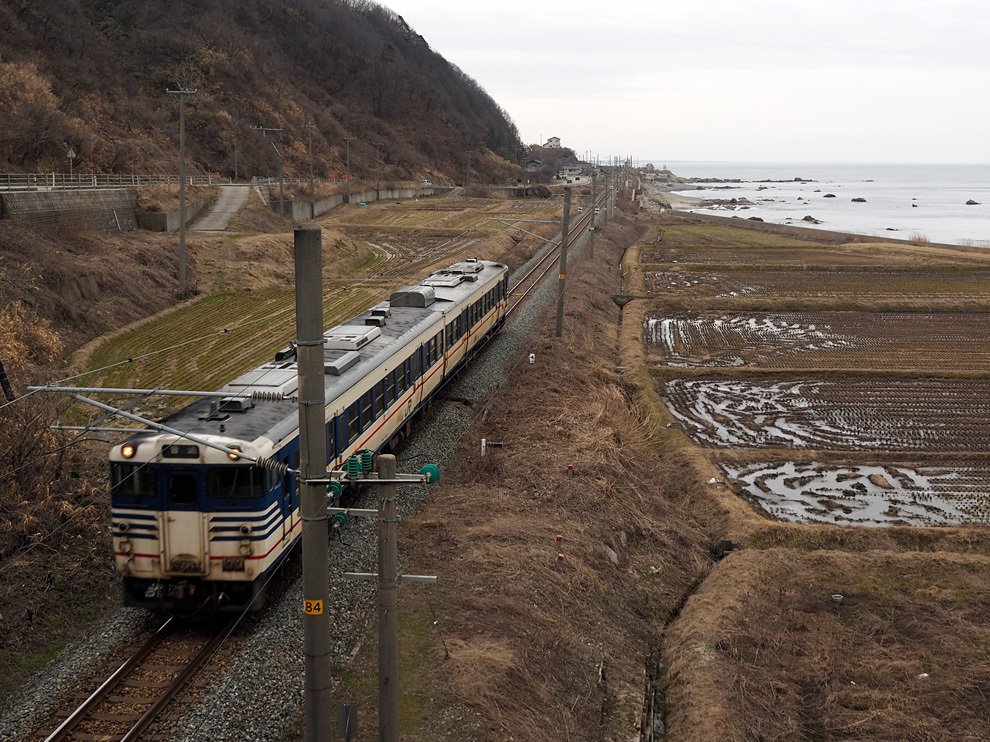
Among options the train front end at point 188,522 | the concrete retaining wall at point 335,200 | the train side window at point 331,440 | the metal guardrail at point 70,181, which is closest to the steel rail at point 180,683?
the train front end at point 188,522

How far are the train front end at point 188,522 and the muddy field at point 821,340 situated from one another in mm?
22302

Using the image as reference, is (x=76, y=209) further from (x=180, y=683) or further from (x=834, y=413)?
(x=834, y=413)

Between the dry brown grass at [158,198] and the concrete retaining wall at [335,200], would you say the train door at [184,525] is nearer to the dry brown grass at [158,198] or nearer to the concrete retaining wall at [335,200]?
the dry brown grass at [158,198]

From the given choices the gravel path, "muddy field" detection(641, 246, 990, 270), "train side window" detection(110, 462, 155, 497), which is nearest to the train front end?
"train side window" detection(110, 462, 155, 497)

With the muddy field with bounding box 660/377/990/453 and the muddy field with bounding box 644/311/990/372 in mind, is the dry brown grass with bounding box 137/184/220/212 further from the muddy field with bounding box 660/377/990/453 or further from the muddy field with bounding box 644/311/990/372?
the muddy field with bounding box 660/377/990/453

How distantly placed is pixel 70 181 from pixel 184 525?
112 ft

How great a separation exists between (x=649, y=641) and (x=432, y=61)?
168 metres

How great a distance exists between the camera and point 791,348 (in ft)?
111

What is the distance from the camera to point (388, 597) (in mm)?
7895

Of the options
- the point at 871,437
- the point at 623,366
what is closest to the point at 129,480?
the point at 871,437

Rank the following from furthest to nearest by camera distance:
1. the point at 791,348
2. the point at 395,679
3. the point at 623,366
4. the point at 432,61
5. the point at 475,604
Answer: the point at 432,61, the point at 791,348, the point at 623,366, the point at 475,604, the point at 395,679

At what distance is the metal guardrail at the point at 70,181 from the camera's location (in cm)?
3453

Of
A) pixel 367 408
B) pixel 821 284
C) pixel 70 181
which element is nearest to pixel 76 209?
pixel 70 181

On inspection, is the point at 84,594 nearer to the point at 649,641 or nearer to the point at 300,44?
the point at 649,641
